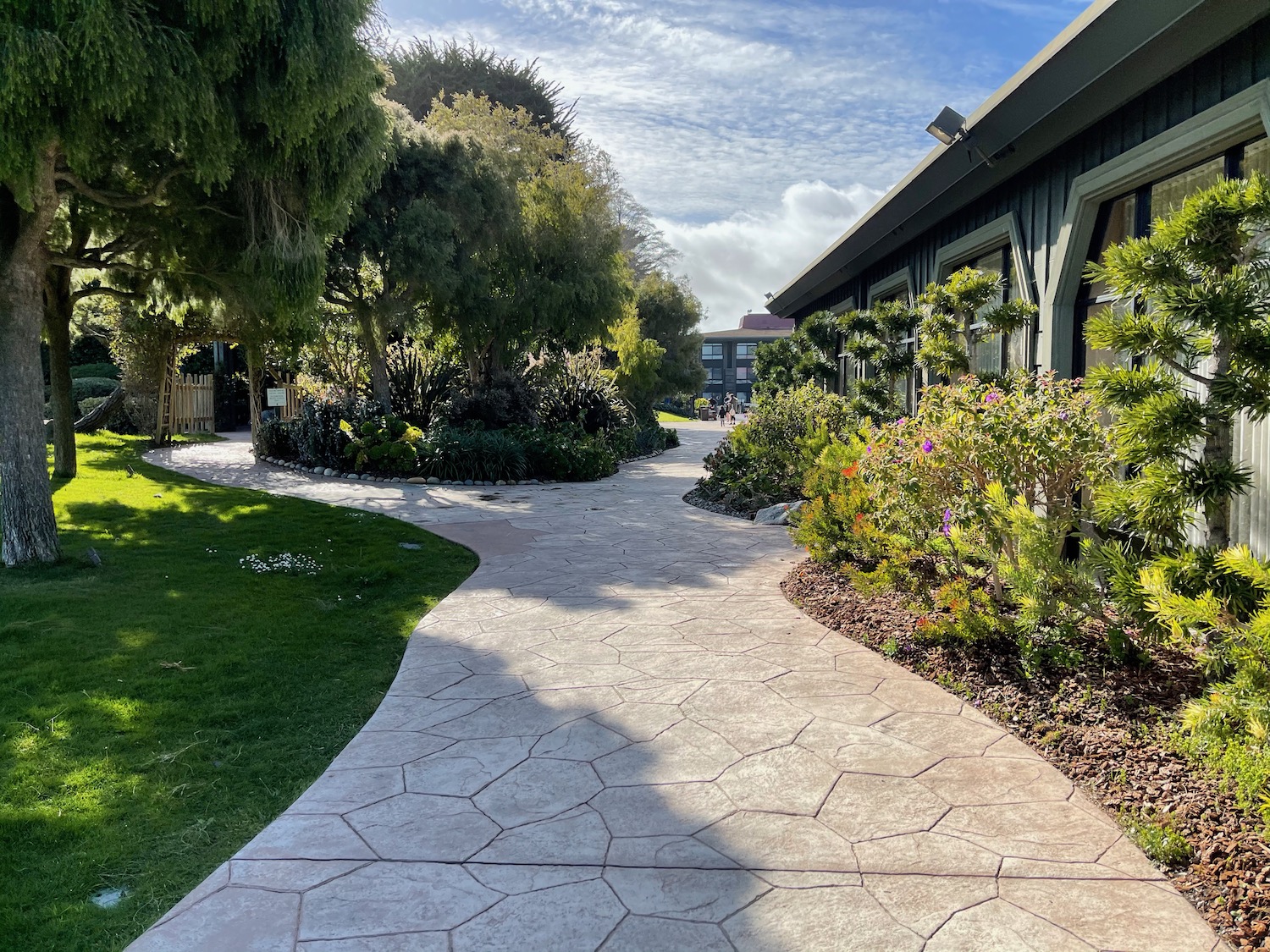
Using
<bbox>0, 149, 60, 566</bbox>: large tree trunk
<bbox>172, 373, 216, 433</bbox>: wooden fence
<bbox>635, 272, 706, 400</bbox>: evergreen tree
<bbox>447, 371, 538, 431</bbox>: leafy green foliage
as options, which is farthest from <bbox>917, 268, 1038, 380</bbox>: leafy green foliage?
<bbox>635, 272, 706, 400</bbox>: evergreen tree

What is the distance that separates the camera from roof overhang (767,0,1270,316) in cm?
394

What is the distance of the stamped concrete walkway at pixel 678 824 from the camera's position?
233 centimetres

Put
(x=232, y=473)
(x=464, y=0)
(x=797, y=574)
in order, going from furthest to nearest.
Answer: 1. (x=232, y=473)
2. (x=464, y=0)
3. (x=797, y=574)

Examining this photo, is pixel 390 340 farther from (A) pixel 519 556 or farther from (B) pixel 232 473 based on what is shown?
(A) pixel 519 556

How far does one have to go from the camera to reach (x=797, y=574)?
21.5 feet

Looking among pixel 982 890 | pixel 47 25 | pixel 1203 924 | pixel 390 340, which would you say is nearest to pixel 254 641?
pixel 47 25

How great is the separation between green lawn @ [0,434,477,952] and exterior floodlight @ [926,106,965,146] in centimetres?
507

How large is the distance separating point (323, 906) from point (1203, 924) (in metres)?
2.48

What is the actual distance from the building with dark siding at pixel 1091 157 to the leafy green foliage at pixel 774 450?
8.59 feet

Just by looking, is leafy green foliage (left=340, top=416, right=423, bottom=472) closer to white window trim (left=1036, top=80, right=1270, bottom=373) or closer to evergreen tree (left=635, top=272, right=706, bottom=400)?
white window trim (left=1036, top=80, right=1270, bottom=373)

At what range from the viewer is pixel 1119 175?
16.8ft

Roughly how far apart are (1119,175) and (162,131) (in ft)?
20.1

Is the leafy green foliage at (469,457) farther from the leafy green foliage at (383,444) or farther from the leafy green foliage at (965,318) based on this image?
the leafy green foliage at (965,318)

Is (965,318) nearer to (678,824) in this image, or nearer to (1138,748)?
(1138,748)
